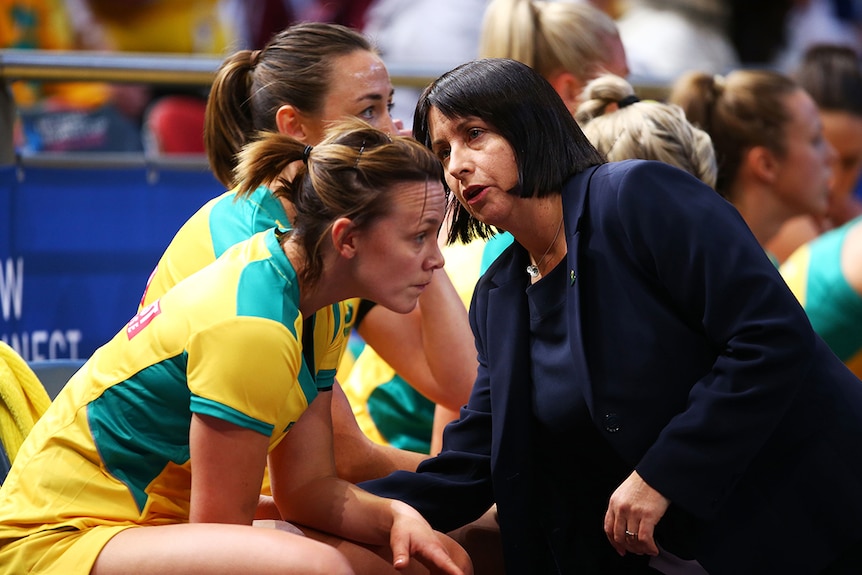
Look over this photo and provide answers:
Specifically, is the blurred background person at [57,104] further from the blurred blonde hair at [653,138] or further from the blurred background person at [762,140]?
the blurred blonde hair at [653,138]

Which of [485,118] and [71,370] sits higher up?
[485,118]

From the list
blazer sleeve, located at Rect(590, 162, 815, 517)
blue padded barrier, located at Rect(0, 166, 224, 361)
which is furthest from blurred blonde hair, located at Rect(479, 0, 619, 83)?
blazer sleeve, located at Rect(590, 162, 815, 517)

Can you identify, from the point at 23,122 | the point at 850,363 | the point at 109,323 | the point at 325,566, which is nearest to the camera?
the point at 325,566

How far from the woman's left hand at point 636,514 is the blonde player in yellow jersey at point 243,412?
0.32 meters

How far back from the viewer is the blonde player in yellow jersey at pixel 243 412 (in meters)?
2.07

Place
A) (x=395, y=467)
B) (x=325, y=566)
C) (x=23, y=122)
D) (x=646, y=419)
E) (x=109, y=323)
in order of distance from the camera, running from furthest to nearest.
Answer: (x=23, y=122)
(x=109, y=323)
(x=395, y=467)
(x=646, y=419)
(x=325, y=566)

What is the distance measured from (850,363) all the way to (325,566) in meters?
1.70

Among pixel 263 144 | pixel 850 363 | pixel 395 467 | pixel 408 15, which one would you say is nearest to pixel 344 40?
pixel 263 144

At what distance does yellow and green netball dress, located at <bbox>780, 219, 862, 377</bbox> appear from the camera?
3.03 m

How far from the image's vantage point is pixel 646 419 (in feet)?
7.44

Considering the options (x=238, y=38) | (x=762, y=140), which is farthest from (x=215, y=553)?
(x=238, y=38)

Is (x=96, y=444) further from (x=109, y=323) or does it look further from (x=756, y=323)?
(x=109, y=323)

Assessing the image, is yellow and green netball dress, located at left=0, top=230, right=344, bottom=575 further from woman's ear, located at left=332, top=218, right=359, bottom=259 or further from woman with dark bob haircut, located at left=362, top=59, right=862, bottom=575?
woman with dark bob haircut, located at left=362, top=59, right=862, bottom=575

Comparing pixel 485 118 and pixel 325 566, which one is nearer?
pixel 325 566
